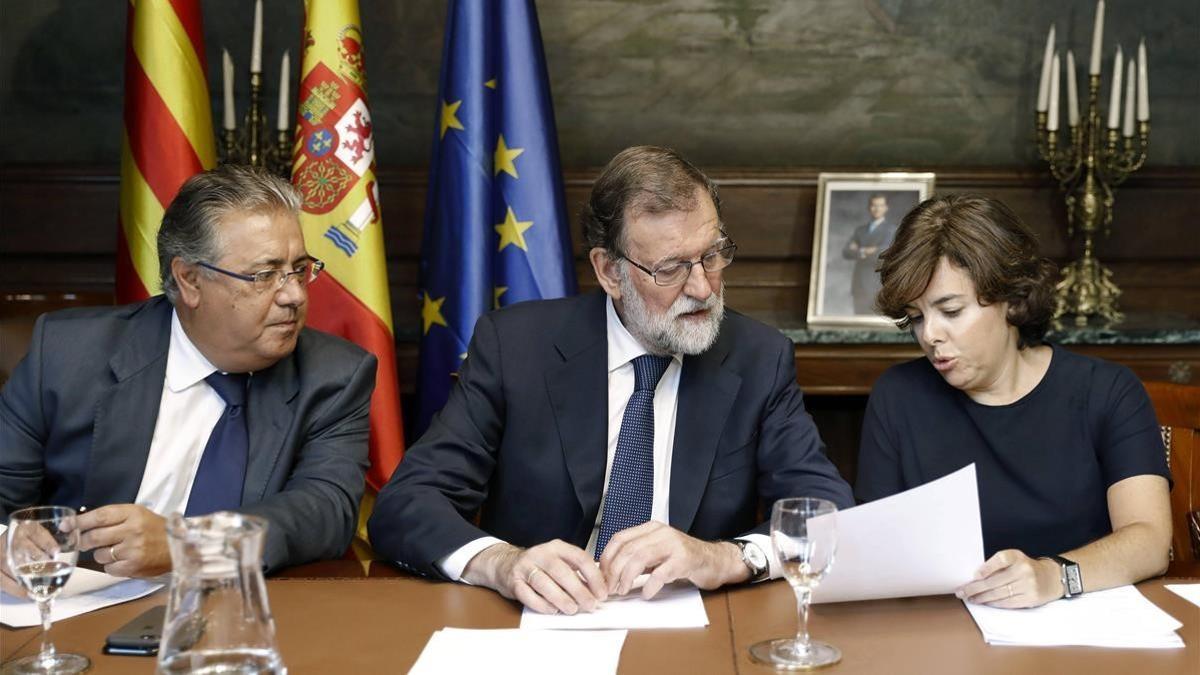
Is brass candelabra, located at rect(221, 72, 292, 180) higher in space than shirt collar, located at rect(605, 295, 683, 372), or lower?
higher

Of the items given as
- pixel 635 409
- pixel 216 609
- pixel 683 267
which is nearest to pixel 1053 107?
pixel 683 267

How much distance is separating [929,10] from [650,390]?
2.27 metres

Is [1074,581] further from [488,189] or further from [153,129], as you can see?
[153,129]

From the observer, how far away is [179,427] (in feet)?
8.13

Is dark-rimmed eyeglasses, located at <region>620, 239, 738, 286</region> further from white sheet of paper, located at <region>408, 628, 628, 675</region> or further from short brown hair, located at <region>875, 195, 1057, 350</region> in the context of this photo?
white sheet of paper, located at <region>408, 628, 628, 675</region>

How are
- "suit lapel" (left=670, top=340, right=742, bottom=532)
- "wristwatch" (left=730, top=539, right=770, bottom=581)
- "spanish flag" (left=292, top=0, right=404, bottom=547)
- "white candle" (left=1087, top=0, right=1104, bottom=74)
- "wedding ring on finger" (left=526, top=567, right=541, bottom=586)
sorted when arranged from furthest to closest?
"white candle" (left=1087, top=0, right=1104, bottom=74), "spanish flag" (left=292, top=0, right=404, bottom=547), "suit lapel" (left=670, top=340, right=742, bottom=532), "wristwatch" (left=730, top=539, right=770, bottom=581), "wedding ring on finger" (left=526, top=567, right=541, bottom=586)

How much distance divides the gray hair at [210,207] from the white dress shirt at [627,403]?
685mm

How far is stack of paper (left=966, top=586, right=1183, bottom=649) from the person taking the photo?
1715mm

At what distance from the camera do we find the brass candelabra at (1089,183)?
3.89 metres

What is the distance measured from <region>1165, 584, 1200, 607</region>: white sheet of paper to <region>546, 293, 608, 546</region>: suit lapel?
975 millimetres

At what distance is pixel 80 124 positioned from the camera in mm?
4211

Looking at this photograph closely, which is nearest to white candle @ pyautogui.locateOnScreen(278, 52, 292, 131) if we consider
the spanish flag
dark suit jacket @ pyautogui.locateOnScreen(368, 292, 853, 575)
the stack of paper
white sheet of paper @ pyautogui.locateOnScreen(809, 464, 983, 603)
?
the spanish flag

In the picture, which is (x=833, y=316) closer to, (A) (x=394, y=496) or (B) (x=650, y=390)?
(B) (x=650, y=390)

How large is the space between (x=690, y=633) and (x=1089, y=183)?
271cm
